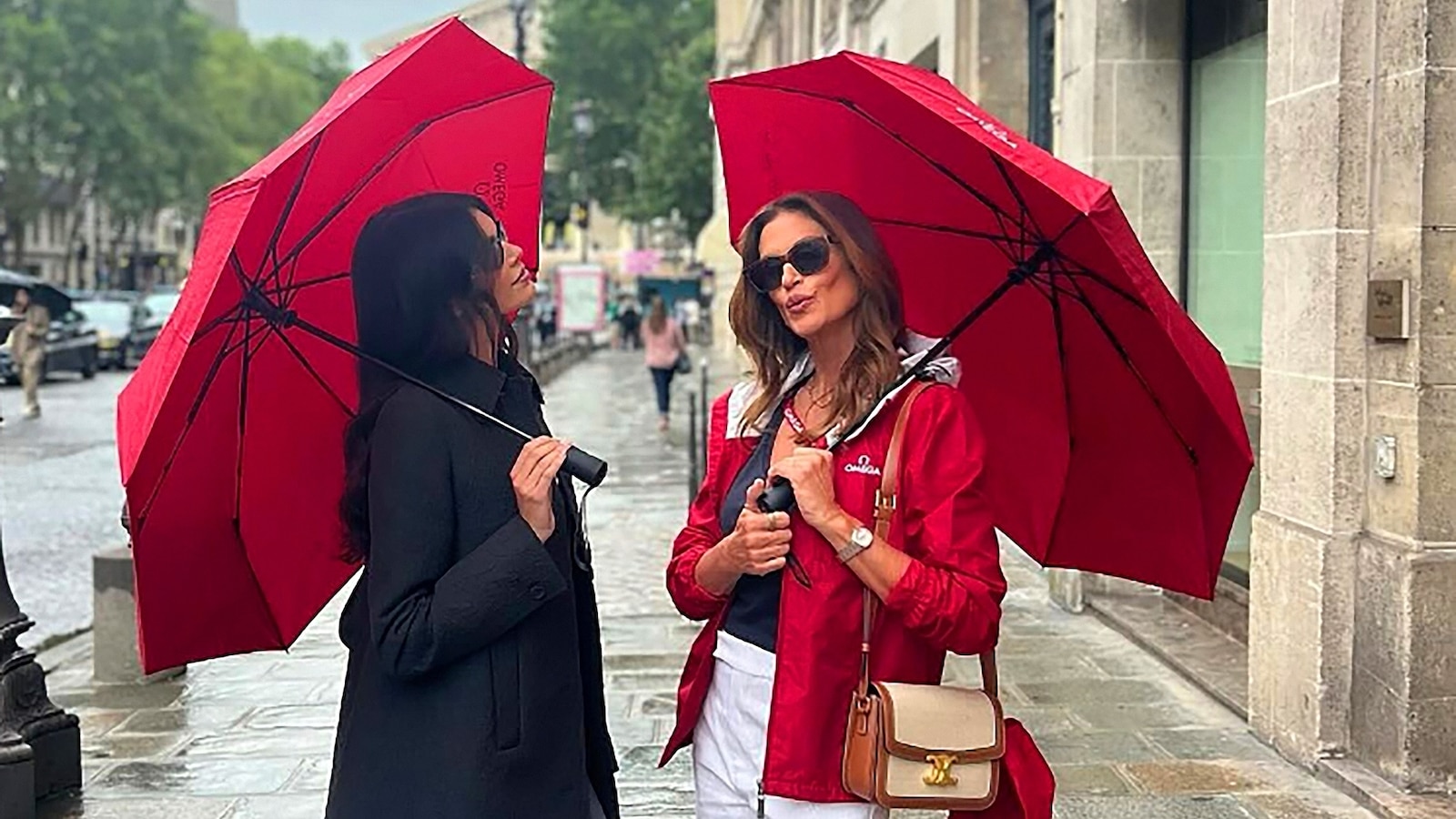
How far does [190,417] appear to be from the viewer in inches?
112

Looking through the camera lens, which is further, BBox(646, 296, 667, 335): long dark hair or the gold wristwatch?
BBox(646, 296, 667, 335): long dark hair

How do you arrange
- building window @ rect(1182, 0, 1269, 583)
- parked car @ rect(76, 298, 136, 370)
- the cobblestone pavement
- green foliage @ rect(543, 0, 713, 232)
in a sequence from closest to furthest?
1. the cobblestone pavement
2. building window @ rect(1182, 0, 1269, 583)
3. parked car @ rect(76, 298, 136, 370)
4. green foliage @ rect(543, 0, 713, 232)

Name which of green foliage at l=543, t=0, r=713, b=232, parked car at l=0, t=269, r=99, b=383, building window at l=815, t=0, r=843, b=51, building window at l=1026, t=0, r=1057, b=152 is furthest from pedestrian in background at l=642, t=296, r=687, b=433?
green foliage at l=543, t=0, r=713, b=232

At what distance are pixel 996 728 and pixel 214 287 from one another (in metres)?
1.52

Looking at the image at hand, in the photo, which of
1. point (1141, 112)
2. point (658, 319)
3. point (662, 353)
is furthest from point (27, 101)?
point (1141, 112)

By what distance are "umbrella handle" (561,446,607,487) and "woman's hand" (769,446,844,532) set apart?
30 centimetres

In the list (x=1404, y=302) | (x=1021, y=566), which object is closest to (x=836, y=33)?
(x=1021, y=566)

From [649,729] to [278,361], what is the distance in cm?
373

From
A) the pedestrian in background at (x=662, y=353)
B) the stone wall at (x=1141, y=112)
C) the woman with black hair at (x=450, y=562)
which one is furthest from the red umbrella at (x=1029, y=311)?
the pedestrian in background at (x=662, y=353)

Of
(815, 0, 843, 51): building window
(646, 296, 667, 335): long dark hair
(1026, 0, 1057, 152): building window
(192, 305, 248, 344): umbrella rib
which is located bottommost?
(192, 305, 248, 344): umbrella rib

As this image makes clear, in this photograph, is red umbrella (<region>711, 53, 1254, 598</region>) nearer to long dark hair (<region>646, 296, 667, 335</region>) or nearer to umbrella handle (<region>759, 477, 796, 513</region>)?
umbrella handle (<region>759, 477, 796, 513</region>)

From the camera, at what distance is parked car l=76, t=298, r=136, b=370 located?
33781 millimetres

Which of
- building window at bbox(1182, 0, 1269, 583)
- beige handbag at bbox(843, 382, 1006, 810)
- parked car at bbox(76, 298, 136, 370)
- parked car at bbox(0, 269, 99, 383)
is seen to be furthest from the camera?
parked car at bbox(76, 298, 136, 370)

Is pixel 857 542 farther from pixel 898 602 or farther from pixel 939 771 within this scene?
pixel 939 771
